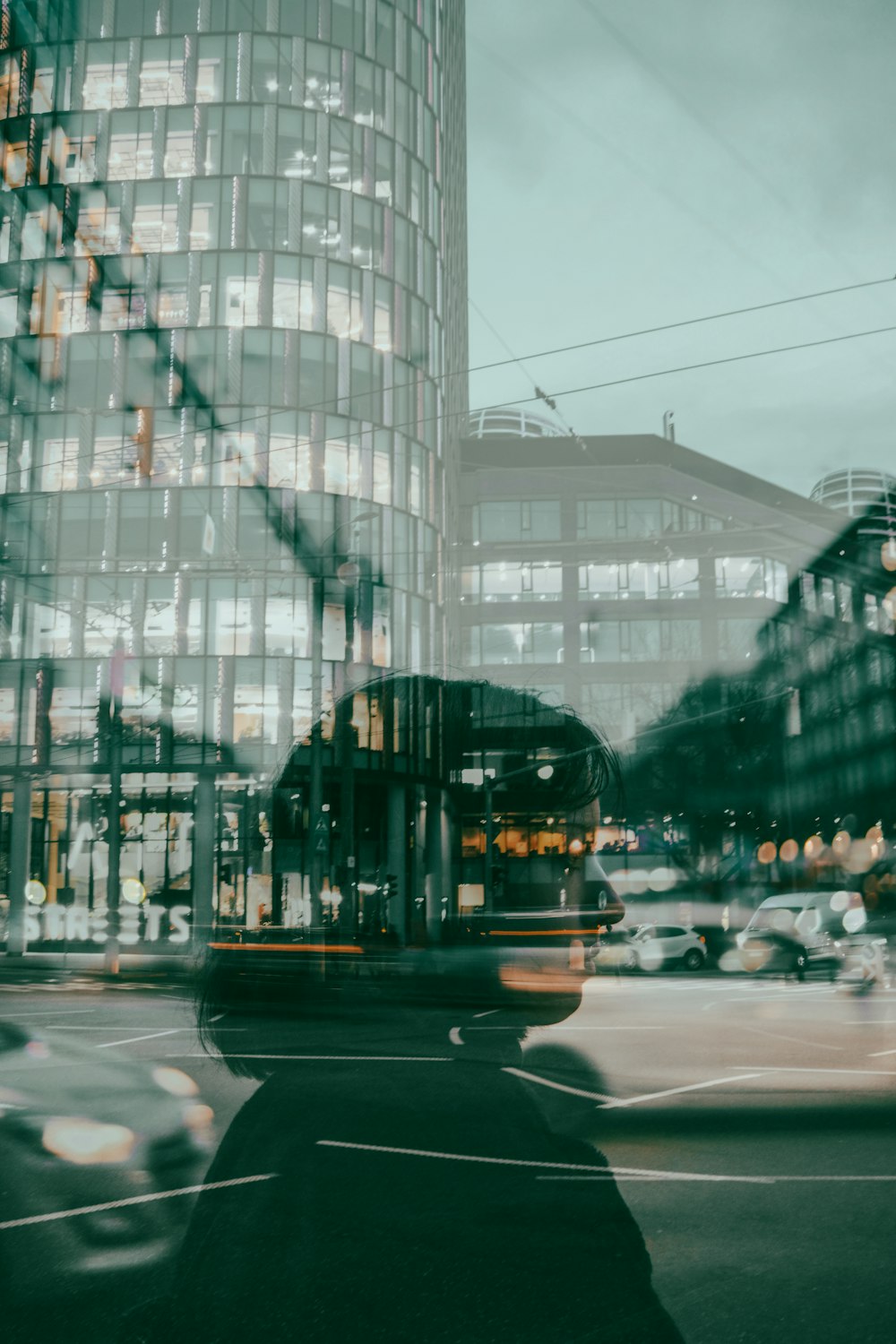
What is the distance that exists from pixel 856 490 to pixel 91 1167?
94946 mm

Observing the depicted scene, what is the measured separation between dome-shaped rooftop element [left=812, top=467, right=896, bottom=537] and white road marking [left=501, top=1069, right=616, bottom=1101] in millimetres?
→ 84026

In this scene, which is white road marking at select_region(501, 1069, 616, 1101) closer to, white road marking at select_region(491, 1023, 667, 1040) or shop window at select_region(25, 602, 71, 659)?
white road marking at select_region(491, 1023, 667, 1040)

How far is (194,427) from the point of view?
44219 millimetres

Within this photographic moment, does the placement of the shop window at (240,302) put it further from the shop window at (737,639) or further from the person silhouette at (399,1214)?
the person silhouette at (399,1214)

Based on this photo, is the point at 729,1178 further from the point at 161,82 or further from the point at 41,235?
the point at 161,82

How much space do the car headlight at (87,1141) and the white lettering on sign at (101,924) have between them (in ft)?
111

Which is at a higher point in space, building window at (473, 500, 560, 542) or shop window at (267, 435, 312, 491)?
building window at (473, 500, 560, 542)

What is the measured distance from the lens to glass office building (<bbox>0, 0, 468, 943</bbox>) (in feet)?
140

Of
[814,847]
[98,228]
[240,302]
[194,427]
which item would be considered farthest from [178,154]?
[814,847]

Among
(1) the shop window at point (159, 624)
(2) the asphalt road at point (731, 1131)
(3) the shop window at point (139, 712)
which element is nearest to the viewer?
(2) the asphalt road at point (731, 1131)

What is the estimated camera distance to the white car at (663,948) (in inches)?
1240

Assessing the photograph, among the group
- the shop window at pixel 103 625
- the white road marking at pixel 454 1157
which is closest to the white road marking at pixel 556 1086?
the white road marking at pixel 454 1157

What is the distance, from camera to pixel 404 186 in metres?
50.1

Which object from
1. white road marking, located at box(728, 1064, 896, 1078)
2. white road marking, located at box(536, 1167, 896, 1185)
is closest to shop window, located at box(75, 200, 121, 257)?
white road marking, located at box(728, 1064, 896, 1078)
